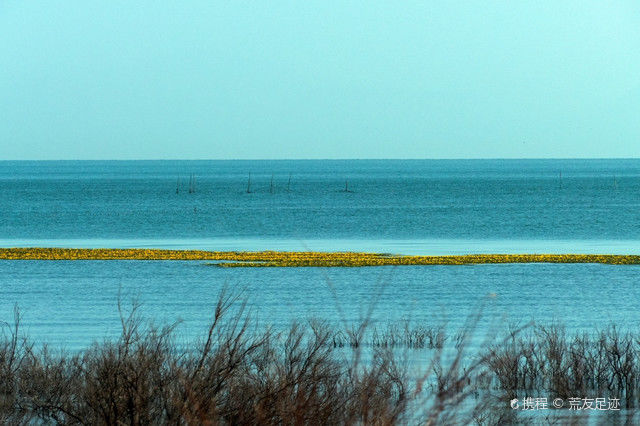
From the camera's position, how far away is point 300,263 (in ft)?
169

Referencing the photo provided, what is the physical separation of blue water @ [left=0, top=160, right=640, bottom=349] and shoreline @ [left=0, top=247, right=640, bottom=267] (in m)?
0.79

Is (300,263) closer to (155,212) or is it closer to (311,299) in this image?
(311,299)

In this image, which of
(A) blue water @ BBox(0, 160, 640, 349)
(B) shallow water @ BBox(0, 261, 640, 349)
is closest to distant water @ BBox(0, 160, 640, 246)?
(A) blue water @ BBox(0, 160, 640, 349)

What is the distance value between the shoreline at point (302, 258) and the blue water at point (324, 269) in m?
0.79

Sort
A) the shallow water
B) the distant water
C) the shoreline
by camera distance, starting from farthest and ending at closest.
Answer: the distant water → the shoreline → the shallow water

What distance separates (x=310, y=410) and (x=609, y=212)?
105867 mm

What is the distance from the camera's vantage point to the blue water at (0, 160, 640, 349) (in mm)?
36156

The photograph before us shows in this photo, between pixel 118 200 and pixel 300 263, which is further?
pixel 118 200

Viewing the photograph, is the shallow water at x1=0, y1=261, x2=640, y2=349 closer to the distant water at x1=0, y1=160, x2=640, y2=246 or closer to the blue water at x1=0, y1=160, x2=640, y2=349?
the blue water at x1=0, y1=160, x2=640, y2=349

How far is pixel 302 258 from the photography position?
53.8 metres

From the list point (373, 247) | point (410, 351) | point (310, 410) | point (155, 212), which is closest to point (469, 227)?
point (373, 247)

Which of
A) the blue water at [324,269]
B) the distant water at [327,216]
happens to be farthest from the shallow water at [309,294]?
the distant water at [327,216]

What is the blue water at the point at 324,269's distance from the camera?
119 ft

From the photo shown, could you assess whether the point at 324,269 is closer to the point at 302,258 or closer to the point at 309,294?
the point at 309,294
